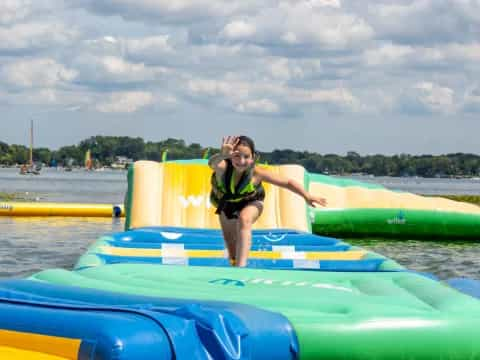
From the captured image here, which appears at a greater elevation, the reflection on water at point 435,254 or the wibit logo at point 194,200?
the wibit logo at point 194,200

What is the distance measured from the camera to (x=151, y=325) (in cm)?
277

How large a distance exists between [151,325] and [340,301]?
3.29 ft

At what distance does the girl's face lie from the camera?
5.01 meters

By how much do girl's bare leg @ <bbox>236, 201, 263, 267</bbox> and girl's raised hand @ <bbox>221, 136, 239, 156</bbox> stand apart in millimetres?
372

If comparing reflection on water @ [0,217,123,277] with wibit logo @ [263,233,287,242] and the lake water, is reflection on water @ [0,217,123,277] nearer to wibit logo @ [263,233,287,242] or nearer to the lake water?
the lake water

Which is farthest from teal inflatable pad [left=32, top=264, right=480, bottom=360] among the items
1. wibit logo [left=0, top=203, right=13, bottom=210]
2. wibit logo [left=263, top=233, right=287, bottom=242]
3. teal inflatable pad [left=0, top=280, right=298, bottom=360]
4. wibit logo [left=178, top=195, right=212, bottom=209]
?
wibit logo [left=0, top=203, right=13, bottom=210]

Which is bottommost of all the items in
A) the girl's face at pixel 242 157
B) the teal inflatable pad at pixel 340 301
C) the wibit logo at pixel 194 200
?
the teal inflatable pad at pixel 340 301

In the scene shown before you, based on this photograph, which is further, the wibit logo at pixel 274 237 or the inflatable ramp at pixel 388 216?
the inflatable ramp at pixel 388 216

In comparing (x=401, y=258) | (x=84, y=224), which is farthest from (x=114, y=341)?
(x=84, y=224)

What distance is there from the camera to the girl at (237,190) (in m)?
5.00

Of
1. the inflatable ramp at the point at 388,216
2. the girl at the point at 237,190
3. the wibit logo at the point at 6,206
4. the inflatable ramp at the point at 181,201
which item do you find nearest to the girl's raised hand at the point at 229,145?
the girl at the point at 237,190

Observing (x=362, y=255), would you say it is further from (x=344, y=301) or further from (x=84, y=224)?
(x=84, y=224)

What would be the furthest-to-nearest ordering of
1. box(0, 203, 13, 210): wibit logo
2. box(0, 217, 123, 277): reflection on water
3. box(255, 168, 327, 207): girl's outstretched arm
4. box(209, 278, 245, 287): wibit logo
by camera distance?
box(0, 203, 13, 210): wibit logo, box(0, 217, 123, 277): reflection on water, box(255, 168, 327, 207): girl's outstretched arm, box(209, 278, 245, 287): wibit logo

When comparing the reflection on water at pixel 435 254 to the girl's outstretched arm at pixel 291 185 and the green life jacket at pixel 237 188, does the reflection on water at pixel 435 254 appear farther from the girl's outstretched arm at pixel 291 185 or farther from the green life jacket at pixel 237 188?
the girl's outstretched arm at pixel 291 185
